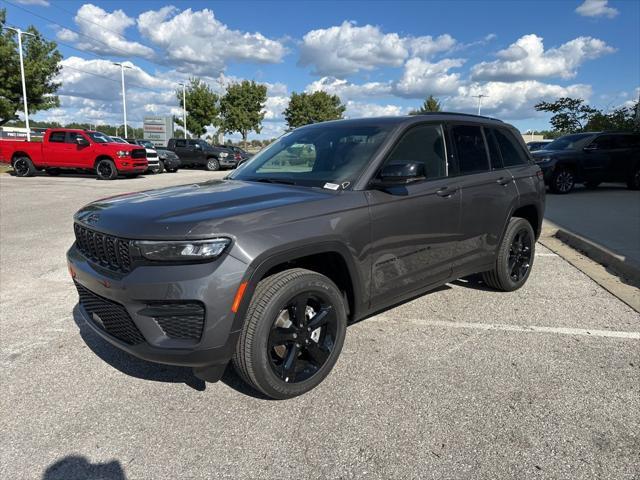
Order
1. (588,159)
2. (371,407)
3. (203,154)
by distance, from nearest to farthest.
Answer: (371,407) → (588,159) → (203,154)

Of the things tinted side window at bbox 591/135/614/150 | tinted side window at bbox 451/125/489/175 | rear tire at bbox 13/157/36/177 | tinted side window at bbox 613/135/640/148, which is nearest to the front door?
tinted side window at bbox 451/125/489/175

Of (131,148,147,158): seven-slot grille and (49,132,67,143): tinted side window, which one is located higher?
(49,132,67,143): tinted side window

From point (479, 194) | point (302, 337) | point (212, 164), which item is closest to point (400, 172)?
point (302, 337)

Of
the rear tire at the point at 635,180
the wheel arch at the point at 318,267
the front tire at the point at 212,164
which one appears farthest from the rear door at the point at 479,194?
the front tire at the point at 212,164

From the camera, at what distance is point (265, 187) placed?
337 cm

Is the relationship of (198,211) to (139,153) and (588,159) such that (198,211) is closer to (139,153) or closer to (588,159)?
(588,159)

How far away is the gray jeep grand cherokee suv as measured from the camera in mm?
2484

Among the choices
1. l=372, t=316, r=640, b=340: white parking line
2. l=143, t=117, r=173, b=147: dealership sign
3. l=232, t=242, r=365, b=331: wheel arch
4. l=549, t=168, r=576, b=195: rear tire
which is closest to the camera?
l=232, t=242, r=365, b=331: wheel arch

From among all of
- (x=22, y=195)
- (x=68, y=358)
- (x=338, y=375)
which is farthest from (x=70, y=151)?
(x=338, y=375)

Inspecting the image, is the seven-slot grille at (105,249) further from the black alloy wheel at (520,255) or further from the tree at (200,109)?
the tree at (200,109)

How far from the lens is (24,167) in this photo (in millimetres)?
20219

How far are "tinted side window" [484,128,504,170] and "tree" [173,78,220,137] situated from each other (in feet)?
161

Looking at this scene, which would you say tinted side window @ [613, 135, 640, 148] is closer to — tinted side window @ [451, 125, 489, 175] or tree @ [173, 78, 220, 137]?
tinted side window @ [451, 125, 489, 175]

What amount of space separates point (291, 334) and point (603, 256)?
5138 mm
